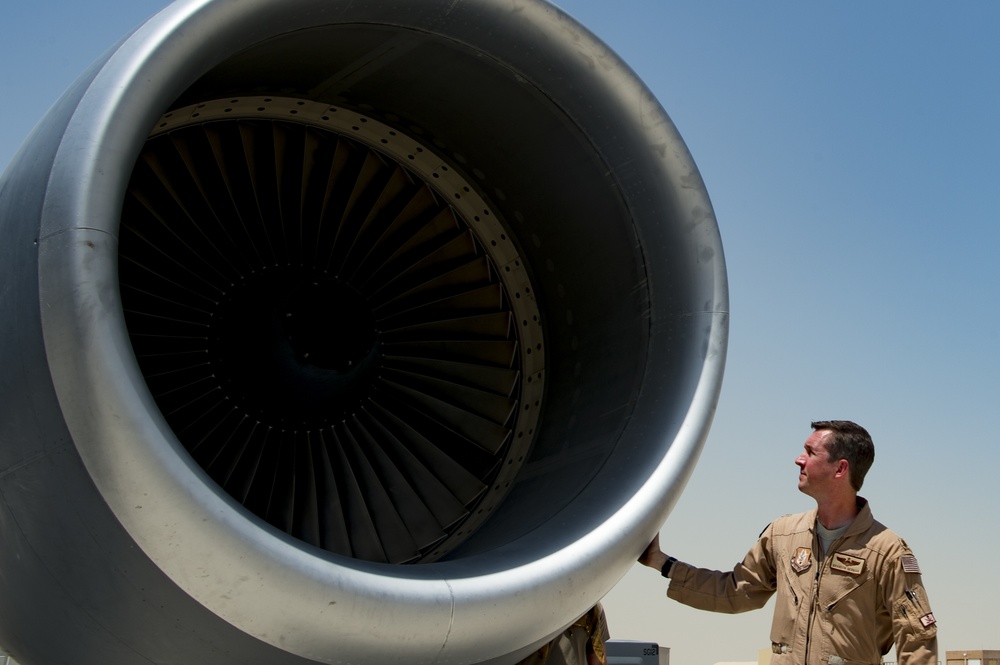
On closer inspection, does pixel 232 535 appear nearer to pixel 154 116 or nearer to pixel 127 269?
pixel 154 116

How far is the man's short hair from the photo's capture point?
12.5ft

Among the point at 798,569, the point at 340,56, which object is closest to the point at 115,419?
the point at 340,56

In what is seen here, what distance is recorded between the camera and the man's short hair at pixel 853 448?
3809 mm

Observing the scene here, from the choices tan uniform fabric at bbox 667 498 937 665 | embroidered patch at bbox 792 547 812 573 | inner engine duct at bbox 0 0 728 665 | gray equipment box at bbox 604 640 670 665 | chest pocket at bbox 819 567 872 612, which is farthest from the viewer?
gray equipment box at bbox 604 640 670 665

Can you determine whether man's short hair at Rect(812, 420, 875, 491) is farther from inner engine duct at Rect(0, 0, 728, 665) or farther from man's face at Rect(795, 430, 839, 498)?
inner engine duct at Rect(0, 0, 728, 665)

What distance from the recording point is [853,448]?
12.5 feet

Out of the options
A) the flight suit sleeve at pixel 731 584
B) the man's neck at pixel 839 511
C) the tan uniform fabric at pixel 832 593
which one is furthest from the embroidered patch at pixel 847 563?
the flight suit sleeve at pixel 731 584

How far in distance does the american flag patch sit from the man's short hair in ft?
1.12

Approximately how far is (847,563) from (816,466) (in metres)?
0.34

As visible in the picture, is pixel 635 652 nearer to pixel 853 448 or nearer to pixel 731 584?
pixel 731 584

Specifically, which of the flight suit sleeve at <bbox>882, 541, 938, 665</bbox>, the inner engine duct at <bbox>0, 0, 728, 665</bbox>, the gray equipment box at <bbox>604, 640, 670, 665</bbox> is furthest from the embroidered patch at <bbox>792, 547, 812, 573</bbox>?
the gray equipment box at <bbox>604, 640, 670, 665</bbox>

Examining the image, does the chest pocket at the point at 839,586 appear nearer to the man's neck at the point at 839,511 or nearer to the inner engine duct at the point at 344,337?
the man's neck at the point at 839,511

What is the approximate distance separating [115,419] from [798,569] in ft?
7.94

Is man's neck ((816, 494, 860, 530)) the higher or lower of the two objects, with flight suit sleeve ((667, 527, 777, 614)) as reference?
higher
